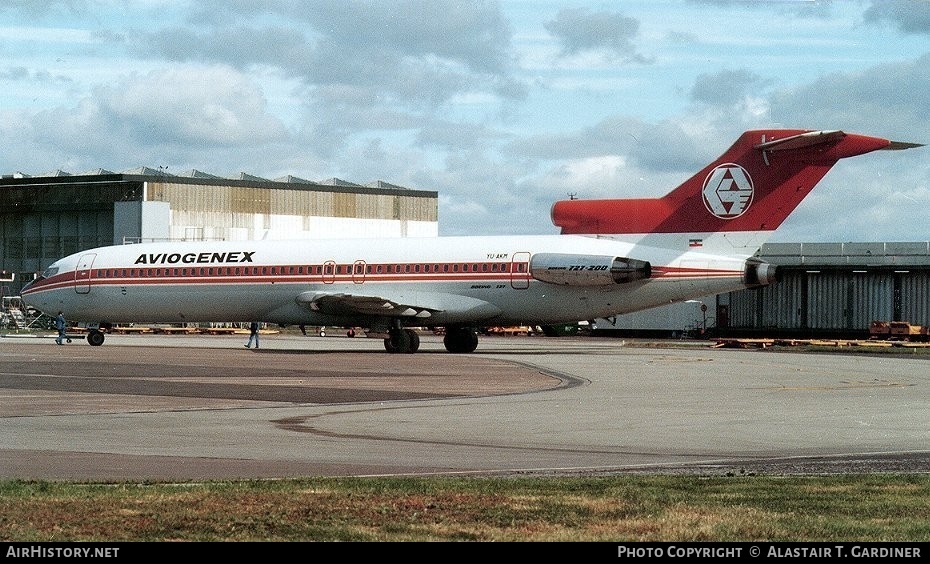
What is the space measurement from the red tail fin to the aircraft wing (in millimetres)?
5722

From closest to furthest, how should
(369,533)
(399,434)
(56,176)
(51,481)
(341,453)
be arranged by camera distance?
(369,533), (51,481), (341,453), (399,434), (56,176)

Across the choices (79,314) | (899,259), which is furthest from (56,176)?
(899,259)

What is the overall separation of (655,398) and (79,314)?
1426 inches

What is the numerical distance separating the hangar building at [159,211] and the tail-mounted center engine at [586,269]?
4596cm

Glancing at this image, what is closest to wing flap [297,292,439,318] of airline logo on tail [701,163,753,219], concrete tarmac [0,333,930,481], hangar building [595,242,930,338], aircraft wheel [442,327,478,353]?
aircraft wheel [442,327,478,353]

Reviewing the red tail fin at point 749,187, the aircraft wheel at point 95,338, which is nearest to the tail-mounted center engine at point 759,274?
the red tail fin at point 749,187

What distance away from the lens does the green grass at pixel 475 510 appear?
10.2 meters

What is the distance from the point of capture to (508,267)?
4791 cm

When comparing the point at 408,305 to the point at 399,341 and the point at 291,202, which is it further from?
the point at 291,202

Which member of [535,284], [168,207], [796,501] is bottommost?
[796,501]

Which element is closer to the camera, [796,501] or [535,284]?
[796,501]

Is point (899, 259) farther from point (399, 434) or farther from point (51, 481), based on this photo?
point (51, 481)

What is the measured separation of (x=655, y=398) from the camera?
86.3 feet

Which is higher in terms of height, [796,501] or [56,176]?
[56,176]
